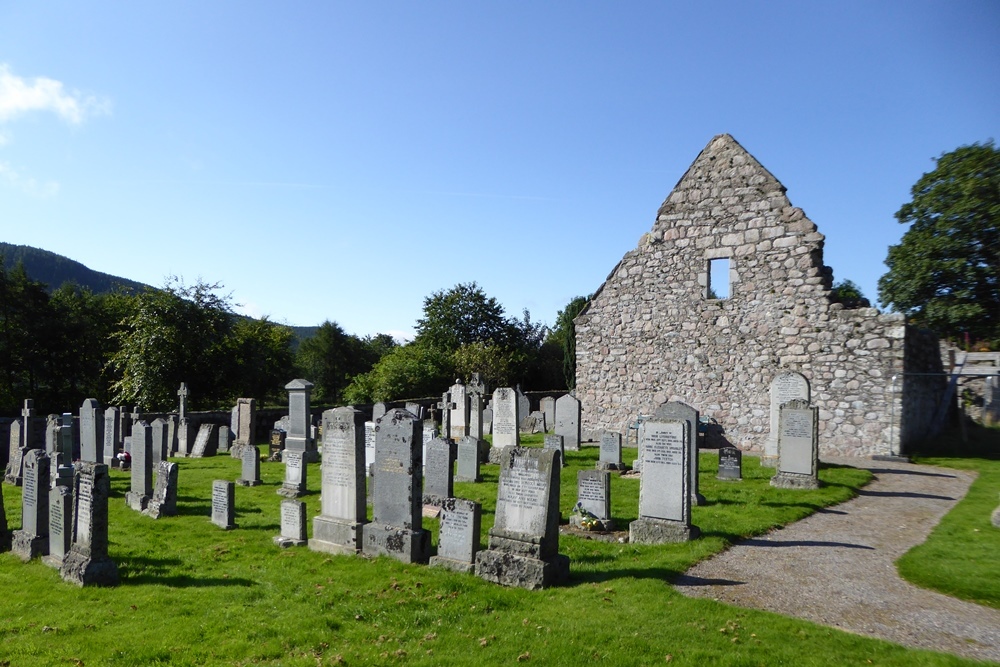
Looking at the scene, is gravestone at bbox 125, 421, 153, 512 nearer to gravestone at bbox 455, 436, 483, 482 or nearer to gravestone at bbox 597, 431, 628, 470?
gravestone at bbox 455, 436, 483, 482

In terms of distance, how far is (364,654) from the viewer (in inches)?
205

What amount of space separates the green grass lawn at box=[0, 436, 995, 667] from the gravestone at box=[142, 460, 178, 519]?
5.72 ft

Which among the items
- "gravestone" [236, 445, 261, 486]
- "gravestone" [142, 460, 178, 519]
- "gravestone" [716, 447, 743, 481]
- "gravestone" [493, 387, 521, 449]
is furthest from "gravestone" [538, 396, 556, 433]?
"gravestone" [142, 460, 178, 519]

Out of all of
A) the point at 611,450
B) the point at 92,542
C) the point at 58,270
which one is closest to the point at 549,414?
the point at 611,450

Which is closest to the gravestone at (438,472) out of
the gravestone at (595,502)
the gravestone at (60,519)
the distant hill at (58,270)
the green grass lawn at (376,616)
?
the gravestone at (595,502)

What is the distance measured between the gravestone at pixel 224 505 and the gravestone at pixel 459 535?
13.0 ft

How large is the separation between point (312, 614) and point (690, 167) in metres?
17.3

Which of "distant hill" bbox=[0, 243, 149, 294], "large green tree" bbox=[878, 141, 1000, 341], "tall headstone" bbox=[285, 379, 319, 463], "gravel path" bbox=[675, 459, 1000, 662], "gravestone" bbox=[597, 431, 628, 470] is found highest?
"distant hill" bbox=[0, 243, 149, 294]

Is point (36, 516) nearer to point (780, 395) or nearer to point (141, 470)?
point (141, 470)

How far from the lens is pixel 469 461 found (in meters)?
13.3

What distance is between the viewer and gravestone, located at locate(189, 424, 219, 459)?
19078 millimetres

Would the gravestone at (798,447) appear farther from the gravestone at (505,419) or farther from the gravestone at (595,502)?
the gravestone at (505,419)

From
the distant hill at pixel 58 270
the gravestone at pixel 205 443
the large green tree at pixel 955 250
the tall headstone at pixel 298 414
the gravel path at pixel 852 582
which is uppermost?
the distant hill at pixel 58 270

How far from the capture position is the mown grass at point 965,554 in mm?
6816
